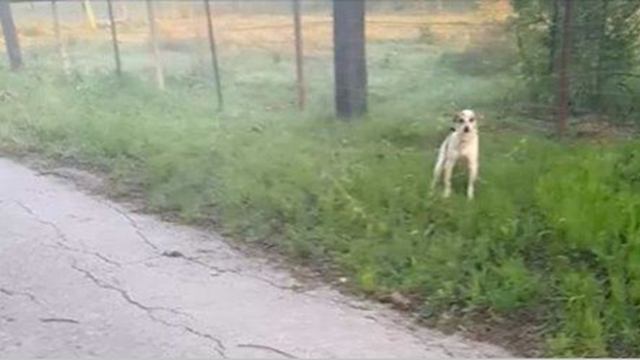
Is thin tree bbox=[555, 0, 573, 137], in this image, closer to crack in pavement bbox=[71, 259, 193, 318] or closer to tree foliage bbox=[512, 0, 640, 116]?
tree foliage bbox=[512, 0, 640, 116]

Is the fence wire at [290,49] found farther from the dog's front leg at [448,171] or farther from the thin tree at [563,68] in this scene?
the dog's front leg at [448,171]

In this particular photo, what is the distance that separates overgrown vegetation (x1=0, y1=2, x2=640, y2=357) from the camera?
10.3 feet

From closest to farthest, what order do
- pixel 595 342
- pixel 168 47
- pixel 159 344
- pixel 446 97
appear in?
pixel 595 342 < pixel 159 344 < pixel 446 97 < pixel 168 47

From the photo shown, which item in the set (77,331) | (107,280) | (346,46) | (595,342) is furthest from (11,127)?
(595,342)

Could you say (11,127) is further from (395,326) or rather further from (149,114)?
(395,326)

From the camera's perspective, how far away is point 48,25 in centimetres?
729

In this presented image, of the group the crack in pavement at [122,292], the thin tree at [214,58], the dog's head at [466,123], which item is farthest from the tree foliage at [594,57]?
the crack in pavement at [122,292]

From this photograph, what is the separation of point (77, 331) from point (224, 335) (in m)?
0.59

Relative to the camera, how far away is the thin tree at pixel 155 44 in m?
6.53

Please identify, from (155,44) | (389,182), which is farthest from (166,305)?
(155,44)

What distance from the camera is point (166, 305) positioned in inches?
130

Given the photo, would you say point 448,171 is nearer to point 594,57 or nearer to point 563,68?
point 563,68

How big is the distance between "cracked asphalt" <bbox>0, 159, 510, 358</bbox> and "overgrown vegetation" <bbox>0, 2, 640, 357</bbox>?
23 centimetres

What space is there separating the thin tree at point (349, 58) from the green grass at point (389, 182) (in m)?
0.12
